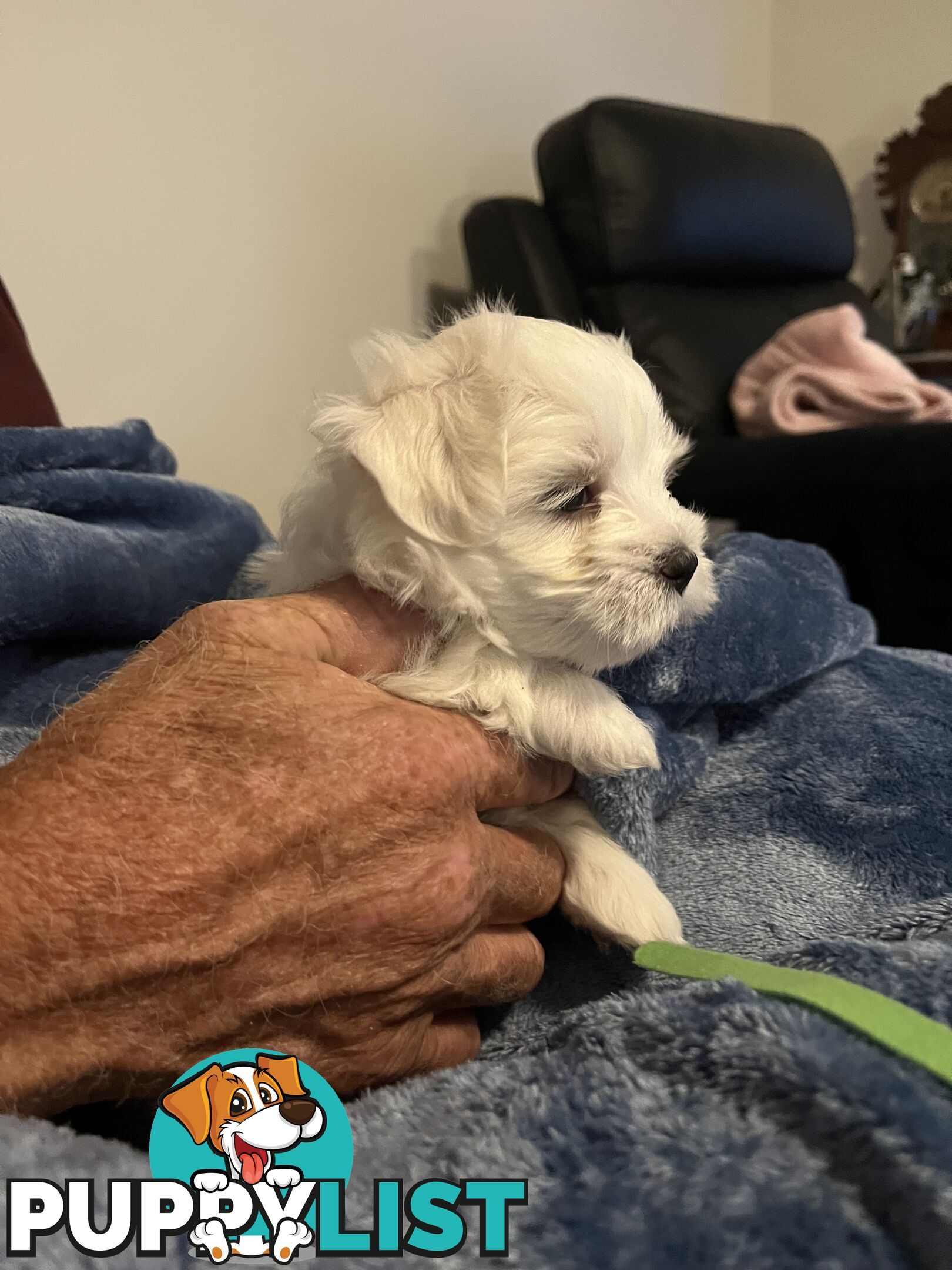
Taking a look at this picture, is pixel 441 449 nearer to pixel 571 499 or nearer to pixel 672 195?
pixel 571 499

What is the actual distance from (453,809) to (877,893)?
1.57 ft

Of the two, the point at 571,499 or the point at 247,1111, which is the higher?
the point at 571,499

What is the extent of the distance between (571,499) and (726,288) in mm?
2235

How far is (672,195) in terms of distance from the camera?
2398 millimetres

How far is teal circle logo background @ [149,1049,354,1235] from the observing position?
0.49 m

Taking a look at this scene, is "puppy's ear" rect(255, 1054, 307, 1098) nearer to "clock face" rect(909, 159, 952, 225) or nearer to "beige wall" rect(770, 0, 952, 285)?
"clock face" rect(909, 159, 952, 225)

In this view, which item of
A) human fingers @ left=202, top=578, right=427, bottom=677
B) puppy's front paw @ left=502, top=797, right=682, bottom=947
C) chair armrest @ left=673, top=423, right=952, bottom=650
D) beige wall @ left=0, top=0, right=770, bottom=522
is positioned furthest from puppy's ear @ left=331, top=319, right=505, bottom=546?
chair armrest @ left=673, top=423, right=952, bottom=650

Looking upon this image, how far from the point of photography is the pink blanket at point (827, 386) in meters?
2.24

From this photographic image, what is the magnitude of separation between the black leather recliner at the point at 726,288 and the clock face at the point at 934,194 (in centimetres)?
90

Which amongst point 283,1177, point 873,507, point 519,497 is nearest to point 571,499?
point 519,497

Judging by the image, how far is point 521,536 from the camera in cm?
79

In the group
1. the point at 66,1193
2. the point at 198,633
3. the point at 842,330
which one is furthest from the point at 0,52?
the point at 842,330

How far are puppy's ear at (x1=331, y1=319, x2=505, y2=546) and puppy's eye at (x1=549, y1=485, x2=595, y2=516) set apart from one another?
6 centimetres

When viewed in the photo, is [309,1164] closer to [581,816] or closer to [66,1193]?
[66,1193]
